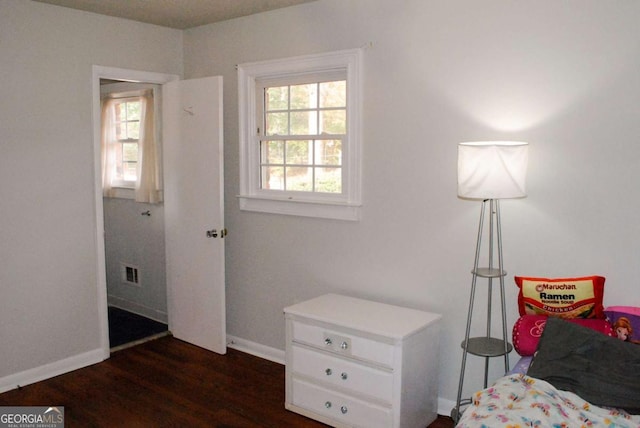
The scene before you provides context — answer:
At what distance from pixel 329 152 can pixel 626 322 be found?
2029 mm

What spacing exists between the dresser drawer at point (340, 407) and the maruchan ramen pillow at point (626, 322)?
1176mm

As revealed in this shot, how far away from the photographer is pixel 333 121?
3.63 metres

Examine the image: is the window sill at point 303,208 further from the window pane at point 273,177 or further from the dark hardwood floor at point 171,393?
the dark hardwood floor at point 171,393

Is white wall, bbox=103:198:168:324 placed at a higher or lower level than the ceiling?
lower

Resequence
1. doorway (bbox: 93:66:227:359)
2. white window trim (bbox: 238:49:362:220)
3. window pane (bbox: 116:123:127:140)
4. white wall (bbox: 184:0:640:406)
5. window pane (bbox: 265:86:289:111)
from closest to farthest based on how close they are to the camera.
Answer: white wall (bbox: 184:0:640:406) < white window trim (bbox: 238:49:362:220) < window pane (bbox: 265:86:289:111) < doorway (bbox: 93:66:227:359) < window pane (bbox: 116:123:127:140)

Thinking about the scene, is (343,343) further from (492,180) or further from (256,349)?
(256,349)

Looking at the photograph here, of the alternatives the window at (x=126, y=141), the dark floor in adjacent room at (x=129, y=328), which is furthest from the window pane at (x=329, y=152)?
the dark floor in adjacent room at (x=129, y=328)

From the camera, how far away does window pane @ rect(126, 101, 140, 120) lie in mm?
4965

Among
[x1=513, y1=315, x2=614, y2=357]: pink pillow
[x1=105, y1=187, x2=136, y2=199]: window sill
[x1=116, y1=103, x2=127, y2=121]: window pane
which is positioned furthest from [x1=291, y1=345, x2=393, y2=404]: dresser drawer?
[x1=116, y1=103, x2=127, y2=121]: window pane

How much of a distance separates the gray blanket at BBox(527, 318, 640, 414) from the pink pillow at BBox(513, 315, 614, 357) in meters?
0.13

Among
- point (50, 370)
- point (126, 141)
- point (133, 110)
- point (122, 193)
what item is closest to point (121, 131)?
point (126, 141)

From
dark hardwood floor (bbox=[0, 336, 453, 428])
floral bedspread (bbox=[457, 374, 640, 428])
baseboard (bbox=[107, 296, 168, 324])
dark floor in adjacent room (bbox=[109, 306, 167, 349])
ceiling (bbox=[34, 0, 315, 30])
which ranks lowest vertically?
dark hardwood floor (bbox=[0, 336, 453, 428])

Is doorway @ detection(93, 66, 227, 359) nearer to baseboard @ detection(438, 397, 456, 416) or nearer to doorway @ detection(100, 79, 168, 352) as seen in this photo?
doorway @ detection(100, 79, 168, 352)

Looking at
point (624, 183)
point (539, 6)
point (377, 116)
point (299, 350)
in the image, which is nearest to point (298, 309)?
point (299, 350)
